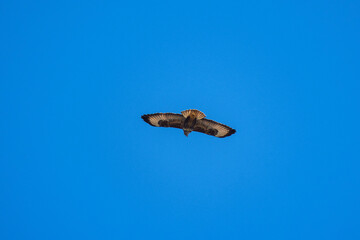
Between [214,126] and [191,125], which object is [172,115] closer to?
[191,125]

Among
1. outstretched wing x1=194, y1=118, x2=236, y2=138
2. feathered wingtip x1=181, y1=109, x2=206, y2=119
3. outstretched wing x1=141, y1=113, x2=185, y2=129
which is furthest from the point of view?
outstretched wing x1=194, y1=118, x2=236, y2=138

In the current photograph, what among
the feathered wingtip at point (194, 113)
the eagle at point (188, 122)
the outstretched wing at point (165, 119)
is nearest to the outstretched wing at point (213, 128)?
the eagle at point (188, 122)

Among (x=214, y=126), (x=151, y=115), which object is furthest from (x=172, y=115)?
(x=214, y=126)

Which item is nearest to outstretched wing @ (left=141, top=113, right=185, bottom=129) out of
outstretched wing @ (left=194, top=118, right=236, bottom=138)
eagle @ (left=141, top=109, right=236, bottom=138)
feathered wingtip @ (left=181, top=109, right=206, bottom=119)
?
eagle @ (left=141, top=109, right=236, bottom=138)

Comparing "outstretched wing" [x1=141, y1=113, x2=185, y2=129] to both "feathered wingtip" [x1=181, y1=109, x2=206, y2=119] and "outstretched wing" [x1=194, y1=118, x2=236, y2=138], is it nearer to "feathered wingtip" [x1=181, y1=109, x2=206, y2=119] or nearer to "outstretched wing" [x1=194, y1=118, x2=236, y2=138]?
"feathered wingtip" [x1=181, y1=109, x2=206, y2=119]

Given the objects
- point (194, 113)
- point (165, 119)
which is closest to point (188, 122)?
point (194, 113)
